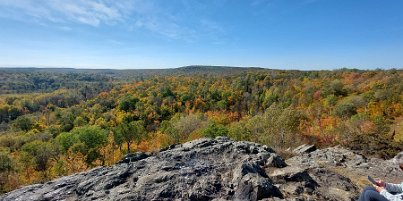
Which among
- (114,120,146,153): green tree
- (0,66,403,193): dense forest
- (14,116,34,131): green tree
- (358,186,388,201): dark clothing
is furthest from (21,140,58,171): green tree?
(358,186,388,201): dark clothing

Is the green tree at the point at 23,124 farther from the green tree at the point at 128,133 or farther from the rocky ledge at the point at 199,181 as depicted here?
the rocky ledge at the point at 199,181

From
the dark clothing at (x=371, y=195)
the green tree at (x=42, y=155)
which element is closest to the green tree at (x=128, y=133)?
the green tree at (x=42, y=155)

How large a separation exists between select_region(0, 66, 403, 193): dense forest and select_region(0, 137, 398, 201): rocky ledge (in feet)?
32.1

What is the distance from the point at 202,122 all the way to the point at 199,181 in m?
45.4

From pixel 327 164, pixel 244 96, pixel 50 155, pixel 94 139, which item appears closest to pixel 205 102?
pixel 244 96

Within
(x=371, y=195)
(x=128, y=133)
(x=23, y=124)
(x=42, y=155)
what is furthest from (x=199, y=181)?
(x=23, y=124)

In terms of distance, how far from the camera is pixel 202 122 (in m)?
56.3

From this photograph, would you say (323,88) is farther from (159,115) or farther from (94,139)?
(94,139)

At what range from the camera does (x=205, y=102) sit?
104 metres

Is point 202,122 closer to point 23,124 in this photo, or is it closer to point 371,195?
point 371,195

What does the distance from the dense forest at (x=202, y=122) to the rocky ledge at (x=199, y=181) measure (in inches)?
386

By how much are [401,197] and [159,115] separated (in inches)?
3607

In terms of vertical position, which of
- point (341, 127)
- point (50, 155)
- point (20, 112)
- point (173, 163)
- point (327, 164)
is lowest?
point (20, 112)

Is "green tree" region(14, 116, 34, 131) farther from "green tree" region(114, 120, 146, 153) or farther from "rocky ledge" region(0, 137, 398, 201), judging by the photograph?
"rocky ledge" region(0, 137, 398, 201)
